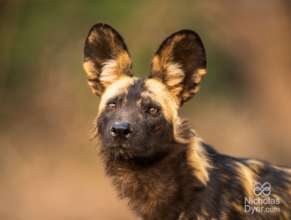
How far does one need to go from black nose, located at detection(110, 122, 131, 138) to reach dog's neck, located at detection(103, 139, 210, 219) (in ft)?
0.66

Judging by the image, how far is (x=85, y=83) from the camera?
33.1 ft

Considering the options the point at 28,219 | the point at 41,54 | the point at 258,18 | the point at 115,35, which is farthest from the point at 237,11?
the point at 115,35

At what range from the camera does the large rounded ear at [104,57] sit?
454 centimetres

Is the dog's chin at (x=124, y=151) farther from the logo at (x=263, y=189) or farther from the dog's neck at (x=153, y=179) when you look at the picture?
the logo at (x=263, y=189)

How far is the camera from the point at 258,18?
1027 centimetres

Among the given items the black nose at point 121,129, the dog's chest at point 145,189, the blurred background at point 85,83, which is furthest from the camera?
the blurred background at point 85,83

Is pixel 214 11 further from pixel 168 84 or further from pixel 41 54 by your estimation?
pixel 168 84

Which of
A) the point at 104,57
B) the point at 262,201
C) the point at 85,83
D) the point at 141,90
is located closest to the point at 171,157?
the point at 141,90

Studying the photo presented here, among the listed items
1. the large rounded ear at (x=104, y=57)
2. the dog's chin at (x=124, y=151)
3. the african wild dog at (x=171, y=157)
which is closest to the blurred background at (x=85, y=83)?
the large rounded ear at (x=104, y=57)

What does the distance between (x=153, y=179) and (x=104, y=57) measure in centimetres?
83

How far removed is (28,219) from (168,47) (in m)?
4.41

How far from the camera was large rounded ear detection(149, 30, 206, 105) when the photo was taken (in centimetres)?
443

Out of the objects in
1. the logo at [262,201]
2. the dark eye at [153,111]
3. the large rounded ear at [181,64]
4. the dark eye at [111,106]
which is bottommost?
the logo at [262,201]

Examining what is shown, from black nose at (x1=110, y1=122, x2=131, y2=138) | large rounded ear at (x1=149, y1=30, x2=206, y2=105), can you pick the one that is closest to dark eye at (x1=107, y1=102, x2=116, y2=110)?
black nose at (x1=110, y1=122, x2=131, y2=138)
